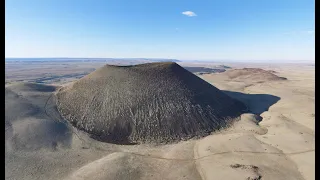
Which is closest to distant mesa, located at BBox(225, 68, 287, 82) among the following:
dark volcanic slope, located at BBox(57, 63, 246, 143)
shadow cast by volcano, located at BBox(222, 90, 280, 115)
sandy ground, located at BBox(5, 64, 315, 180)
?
shadow cast by volcano, located at BBox(222, 90, 280, 115)

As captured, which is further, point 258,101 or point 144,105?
point 258,101

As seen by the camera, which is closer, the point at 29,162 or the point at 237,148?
the point at 29,162

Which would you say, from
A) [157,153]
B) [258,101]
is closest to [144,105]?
[157,153]

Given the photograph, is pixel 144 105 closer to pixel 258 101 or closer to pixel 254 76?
pixel 258 101
